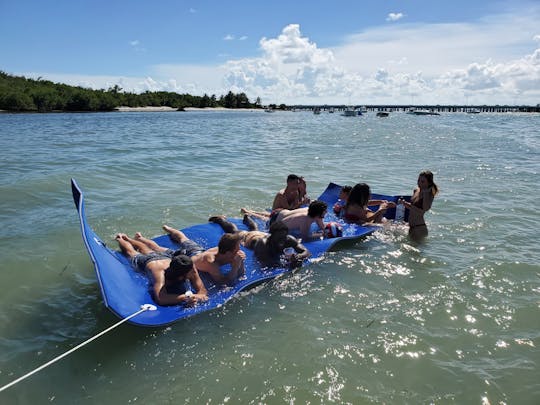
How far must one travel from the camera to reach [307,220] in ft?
22.9

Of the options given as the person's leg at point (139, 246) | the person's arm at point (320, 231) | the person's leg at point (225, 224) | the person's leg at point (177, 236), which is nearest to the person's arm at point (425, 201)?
the person's arm at point (320, 231)

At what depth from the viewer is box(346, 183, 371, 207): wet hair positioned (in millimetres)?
7945

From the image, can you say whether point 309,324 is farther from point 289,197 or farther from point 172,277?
point 289,197

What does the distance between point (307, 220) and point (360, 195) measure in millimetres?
1597

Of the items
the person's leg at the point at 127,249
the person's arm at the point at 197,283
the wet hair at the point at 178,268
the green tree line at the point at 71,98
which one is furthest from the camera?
the green tree line at the point at 71,98

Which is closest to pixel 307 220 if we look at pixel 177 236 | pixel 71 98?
pixel 177 236

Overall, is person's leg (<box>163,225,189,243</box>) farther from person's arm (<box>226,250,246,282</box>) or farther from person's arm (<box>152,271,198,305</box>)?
person's arm (<box>152,271,198,305</box>)

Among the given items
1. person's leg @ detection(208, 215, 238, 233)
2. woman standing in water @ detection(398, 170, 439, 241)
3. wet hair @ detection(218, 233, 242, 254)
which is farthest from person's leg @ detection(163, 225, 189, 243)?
woman standing in water @ detection(398, 170, 439, 241)

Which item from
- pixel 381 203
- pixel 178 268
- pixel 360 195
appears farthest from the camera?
pixel 381 203

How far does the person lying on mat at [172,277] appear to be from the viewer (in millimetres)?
Result: 4883

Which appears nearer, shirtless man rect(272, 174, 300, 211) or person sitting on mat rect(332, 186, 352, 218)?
shirtless man rect(272, 174, 300, 211)

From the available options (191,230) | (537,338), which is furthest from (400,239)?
(191,230)

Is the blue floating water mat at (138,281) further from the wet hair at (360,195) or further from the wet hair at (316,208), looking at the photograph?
the wet hair at (360,195)

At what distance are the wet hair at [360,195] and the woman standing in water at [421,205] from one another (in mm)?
730
